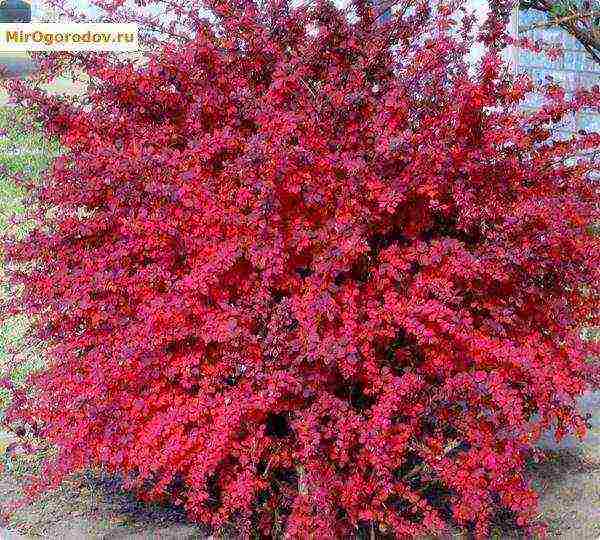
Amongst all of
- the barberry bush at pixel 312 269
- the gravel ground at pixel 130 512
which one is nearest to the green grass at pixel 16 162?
the gravel ground at pixel 130 512

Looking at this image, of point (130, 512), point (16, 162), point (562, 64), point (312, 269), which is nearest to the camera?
point (312, 269)

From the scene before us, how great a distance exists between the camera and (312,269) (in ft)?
10.0

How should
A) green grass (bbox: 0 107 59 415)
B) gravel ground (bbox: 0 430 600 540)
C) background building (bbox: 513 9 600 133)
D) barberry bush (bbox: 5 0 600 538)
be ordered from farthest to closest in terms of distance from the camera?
1. background building (bbox: 513 9 600 133)
2. green grass (bbox: 0 107 59 415)
3. gravel ground (bbox: 0 430 600 540)
4. barberry bush (bbox: 5 0 600 538)

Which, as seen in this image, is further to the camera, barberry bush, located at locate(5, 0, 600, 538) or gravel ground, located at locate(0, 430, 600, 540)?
gravel ground, located at locate(0, 430, 600, 540)

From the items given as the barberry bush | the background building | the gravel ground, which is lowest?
the gravel ground

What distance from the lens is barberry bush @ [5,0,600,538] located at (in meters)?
2.99

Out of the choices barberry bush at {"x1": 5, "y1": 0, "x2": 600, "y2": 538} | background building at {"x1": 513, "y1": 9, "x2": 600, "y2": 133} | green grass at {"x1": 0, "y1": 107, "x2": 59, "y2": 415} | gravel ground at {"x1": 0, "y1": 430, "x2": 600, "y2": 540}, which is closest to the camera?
barberry bush at {"x1": 5, "y1": 0, "x2": 600, "y2": 538}

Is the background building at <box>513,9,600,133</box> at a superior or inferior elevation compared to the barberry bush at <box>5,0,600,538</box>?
superior

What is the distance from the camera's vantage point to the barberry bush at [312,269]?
299cm

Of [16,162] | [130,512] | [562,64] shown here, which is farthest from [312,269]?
[562,64]

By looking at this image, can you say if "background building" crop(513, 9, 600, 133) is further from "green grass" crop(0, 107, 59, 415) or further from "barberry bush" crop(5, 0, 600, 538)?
"barberry bush" crop(5, 0, 600, 538)

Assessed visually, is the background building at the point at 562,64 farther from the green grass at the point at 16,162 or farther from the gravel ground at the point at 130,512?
the gravel ground at the point at 130,512

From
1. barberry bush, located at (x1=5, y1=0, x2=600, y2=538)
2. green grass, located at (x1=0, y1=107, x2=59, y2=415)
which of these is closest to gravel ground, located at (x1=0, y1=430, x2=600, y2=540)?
barberry bush, located at (x1=5, y1=0, x2=600, y2=538)

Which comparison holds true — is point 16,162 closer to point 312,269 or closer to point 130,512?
point 130,512
